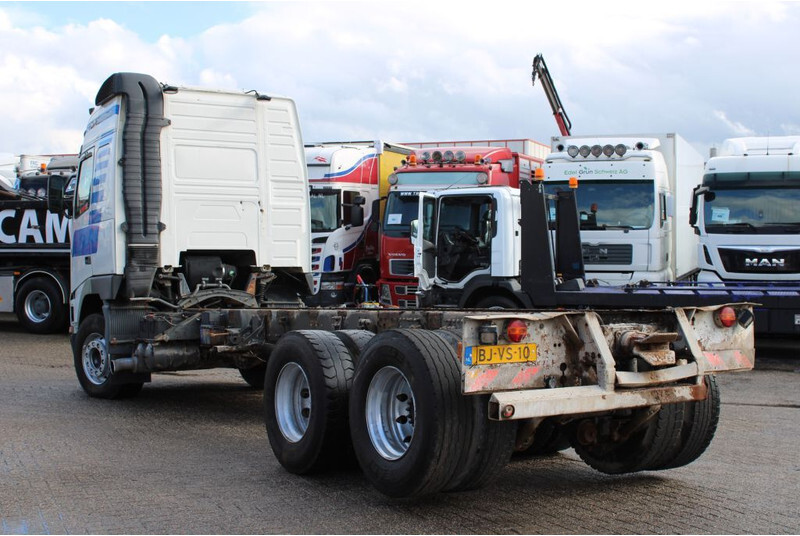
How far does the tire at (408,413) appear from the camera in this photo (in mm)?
5008

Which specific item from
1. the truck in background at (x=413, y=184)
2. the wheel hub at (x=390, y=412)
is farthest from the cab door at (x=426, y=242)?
the wheel hub at (x=390, y=412)

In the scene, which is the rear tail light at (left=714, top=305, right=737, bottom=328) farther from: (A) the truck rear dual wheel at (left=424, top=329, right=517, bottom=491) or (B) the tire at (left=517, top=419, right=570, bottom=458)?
(A) the truck rear dual wheel at (left=424, top=329, right=517, bottom=491)

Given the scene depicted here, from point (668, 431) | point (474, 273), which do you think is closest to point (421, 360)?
point (668, 431)

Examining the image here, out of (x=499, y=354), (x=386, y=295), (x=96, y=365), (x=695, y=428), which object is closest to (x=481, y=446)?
(x=499, y=354)

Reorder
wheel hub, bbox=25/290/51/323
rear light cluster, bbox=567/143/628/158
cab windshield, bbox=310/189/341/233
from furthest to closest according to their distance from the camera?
cab windshield, bbox=310/189/341/233 → wheel hub, bbox=25/290/51/323 → rear light cluster, bbox=567/143/628/158

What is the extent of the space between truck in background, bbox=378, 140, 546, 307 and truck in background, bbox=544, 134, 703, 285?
2468mm

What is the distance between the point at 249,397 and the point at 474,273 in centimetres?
500

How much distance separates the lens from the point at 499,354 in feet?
16.3

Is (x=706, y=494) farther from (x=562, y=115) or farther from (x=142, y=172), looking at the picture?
(x=562, y=115)

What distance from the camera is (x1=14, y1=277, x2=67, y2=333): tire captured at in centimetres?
1728

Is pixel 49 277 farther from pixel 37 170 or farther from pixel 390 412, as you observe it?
pixel 390 412

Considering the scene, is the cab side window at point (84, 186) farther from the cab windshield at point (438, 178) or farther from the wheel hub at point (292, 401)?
the cab windshield at point (438, 178)

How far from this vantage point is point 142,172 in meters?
9.36

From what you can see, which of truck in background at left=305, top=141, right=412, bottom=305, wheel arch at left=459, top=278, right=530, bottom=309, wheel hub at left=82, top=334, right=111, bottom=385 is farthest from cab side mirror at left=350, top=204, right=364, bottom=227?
wheel hub at left=82, top=334, right=111, bottom=385
